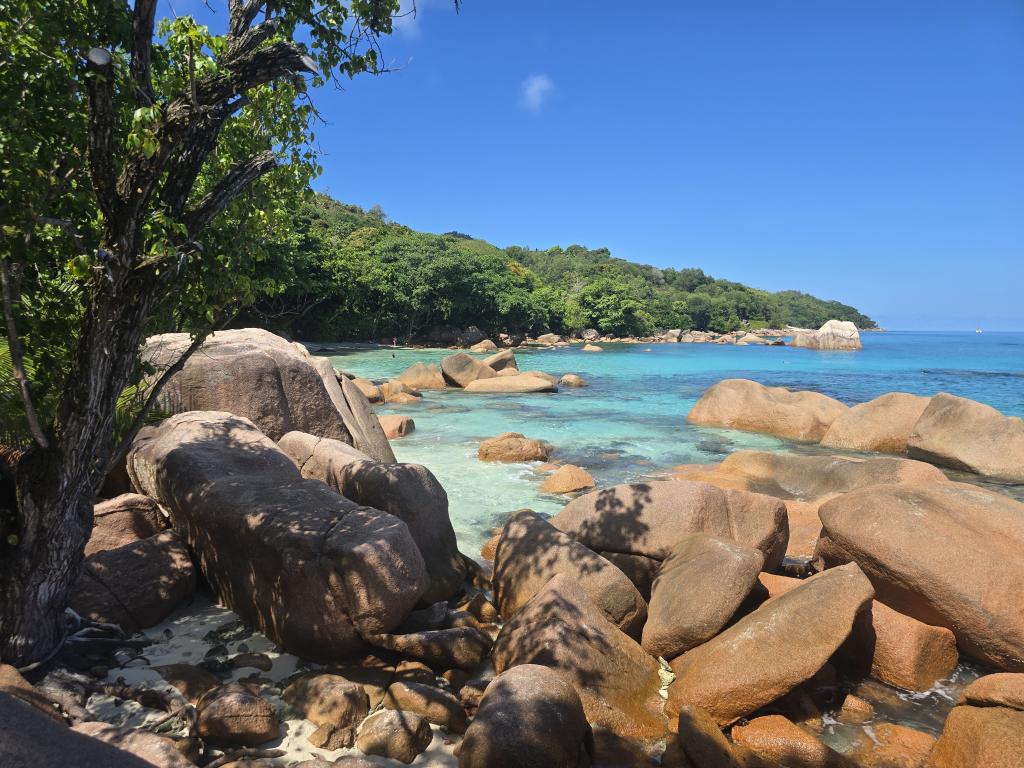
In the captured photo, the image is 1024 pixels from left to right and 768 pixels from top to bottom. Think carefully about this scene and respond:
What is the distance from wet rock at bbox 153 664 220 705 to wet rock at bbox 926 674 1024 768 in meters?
5.05

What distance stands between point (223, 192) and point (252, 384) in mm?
6017

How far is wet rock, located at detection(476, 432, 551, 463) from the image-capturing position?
46.0 ft

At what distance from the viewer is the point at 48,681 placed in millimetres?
4121

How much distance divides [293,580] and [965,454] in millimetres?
15093

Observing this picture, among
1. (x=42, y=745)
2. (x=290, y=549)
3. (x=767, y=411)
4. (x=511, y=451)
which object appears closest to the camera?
(x=42, y=745)

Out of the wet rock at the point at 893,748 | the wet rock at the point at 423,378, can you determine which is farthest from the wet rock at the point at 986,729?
the wet rock at the point at 423,378

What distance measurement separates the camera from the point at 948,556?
215 inches

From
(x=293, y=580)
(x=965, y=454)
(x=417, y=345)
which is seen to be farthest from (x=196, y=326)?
(x=417, y=345)

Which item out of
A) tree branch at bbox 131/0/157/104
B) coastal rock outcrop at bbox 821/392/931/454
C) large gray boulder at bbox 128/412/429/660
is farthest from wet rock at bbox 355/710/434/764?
coastal rock outcrop at bbox 821/392/931/454

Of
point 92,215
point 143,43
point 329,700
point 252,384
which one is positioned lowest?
point 329,700

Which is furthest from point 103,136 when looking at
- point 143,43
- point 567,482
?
point 567,482

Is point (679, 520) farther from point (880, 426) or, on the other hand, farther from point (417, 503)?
point (880, 426)

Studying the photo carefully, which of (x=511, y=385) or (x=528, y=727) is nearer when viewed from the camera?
(x=528, y=727)

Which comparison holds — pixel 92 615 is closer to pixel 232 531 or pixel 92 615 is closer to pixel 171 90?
pixel 232 531
